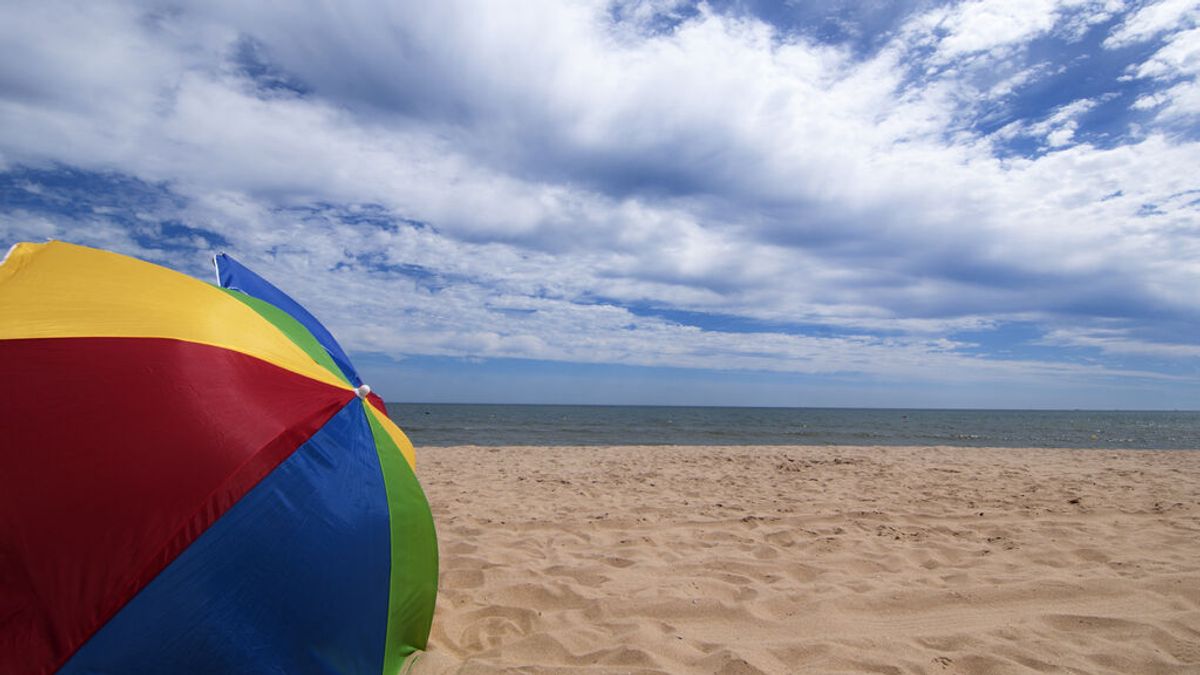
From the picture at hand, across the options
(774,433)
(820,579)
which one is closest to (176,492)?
(820,579)

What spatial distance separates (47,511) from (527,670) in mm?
1951

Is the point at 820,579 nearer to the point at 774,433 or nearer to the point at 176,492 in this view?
the point at 176,492

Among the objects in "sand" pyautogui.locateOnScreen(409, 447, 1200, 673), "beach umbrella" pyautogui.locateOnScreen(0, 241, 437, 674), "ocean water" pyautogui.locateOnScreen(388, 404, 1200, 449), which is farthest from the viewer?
"ocean water" pyautogui.locateOnScreen(388, 404, 1200, 449)

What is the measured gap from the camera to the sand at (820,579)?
9.71ft

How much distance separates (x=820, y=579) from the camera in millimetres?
4074

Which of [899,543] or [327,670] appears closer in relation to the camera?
[327,670]

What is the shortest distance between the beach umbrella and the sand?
0.84 m

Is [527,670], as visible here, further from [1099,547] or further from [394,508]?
[1099,547]

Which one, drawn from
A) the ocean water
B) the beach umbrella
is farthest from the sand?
the ocean water

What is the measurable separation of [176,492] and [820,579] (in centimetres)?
371

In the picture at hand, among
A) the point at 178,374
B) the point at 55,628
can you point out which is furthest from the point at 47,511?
the point at 178,374

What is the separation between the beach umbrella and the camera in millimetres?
1870

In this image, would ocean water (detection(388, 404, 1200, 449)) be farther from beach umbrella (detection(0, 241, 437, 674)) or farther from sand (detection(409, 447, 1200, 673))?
beach umbrella (detection(0, 241, 437, 674))

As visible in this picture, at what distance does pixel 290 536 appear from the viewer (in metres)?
2.24
